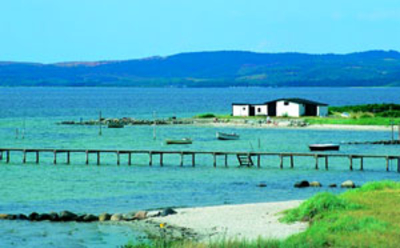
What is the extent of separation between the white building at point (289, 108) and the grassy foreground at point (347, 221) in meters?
86.7

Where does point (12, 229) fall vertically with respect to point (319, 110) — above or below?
below

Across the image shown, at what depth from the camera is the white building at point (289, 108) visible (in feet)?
421

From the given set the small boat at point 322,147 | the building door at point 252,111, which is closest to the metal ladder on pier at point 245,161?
A: the small boat at point 322,147

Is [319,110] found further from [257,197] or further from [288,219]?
[288,219]

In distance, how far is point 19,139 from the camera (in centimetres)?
10706

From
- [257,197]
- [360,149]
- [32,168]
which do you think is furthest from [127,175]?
[360,149]

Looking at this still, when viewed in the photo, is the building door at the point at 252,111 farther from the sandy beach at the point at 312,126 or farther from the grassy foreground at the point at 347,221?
the grassy foreground at the point at 347,221

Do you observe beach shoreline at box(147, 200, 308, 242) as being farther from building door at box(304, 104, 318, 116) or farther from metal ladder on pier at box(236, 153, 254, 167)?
building door at box(304, 104, 318, 116)

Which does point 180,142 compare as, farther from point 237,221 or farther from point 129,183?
point 237,221

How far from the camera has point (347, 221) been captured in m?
31.4

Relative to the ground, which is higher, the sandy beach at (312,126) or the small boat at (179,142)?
the sandy beach at (312,126)

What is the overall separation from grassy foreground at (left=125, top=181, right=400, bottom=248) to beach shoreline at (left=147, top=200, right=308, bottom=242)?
3.77ft

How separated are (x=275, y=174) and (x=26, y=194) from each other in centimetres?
2122

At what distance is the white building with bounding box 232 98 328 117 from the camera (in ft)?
421
